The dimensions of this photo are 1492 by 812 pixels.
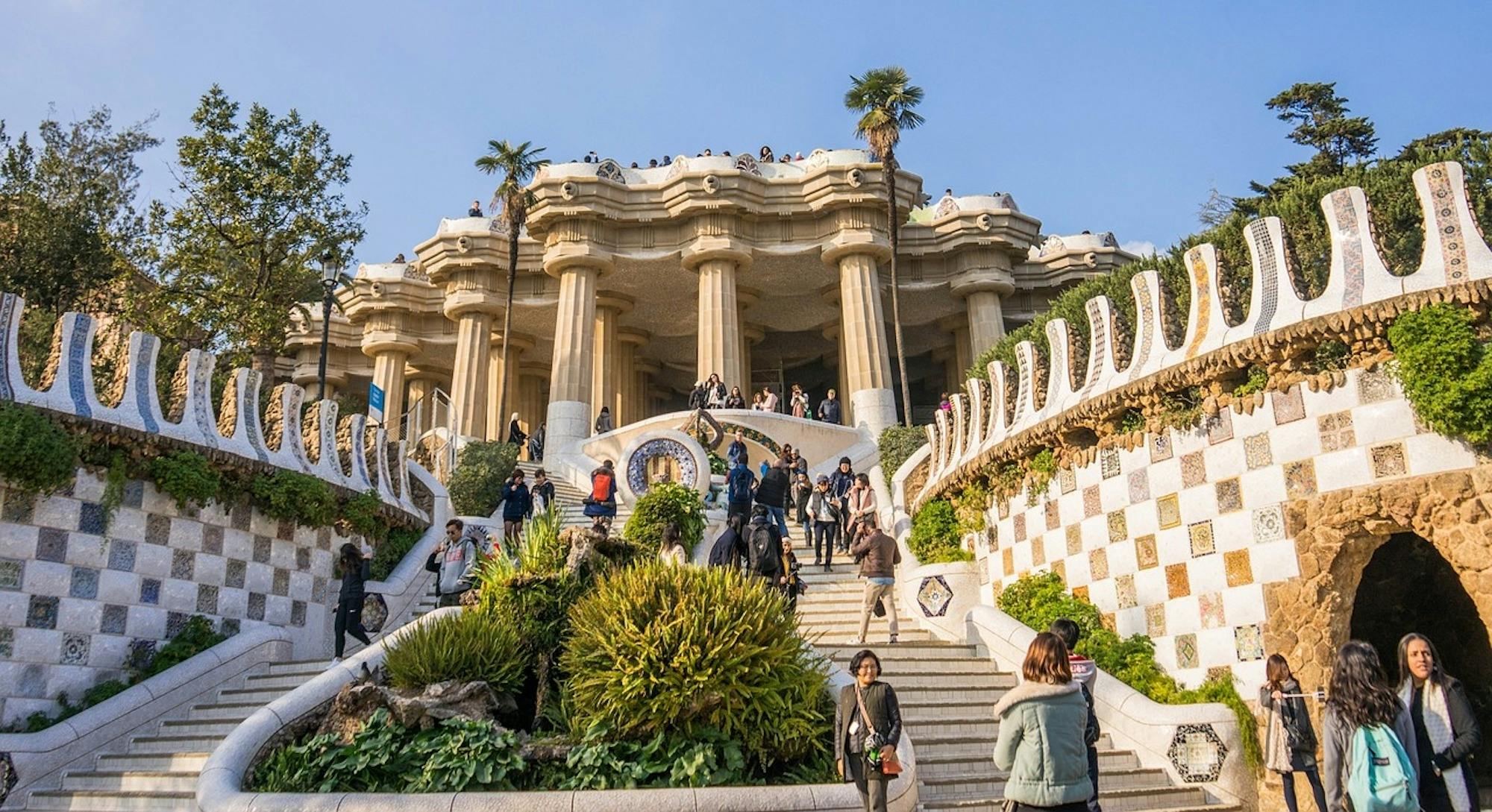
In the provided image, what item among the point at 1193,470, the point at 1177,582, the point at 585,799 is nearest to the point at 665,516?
the point at 1177,582

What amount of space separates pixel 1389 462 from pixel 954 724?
459 centimetres

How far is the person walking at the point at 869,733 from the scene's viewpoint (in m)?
7.19

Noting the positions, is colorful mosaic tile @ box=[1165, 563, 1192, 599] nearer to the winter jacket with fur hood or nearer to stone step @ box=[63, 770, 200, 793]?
the winter jacket with fur hood

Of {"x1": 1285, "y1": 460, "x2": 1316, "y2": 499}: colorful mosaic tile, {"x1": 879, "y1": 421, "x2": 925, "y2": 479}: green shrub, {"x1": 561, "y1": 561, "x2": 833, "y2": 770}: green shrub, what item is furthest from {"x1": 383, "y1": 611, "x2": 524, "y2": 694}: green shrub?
{"x1": 879, "y1": 421, "x2": 925, "y2": 479}: green shrub

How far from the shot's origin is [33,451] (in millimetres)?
10836

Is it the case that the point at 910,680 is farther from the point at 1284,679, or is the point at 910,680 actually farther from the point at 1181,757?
the point at 1284,679

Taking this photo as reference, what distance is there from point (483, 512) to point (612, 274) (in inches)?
572

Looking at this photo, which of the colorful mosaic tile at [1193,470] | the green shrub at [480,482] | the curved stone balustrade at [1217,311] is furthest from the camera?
the green shrub at [480,482]

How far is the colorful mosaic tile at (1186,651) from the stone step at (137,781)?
940cm

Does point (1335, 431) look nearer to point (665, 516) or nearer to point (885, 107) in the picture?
point (665, 516)

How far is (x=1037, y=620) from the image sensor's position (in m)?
12.8

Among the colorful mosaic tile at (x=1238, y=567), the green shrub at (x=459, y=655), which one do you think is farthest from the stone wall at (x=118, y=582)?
the colorful mosaic tile at (x=1238, y=567)

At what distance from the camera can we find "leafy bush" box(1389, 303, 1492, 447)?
8.84 m

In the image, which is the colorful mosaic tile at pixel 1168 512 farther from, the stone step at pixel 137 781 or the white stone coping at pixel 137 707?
the white stone coping at pixel 137 707
